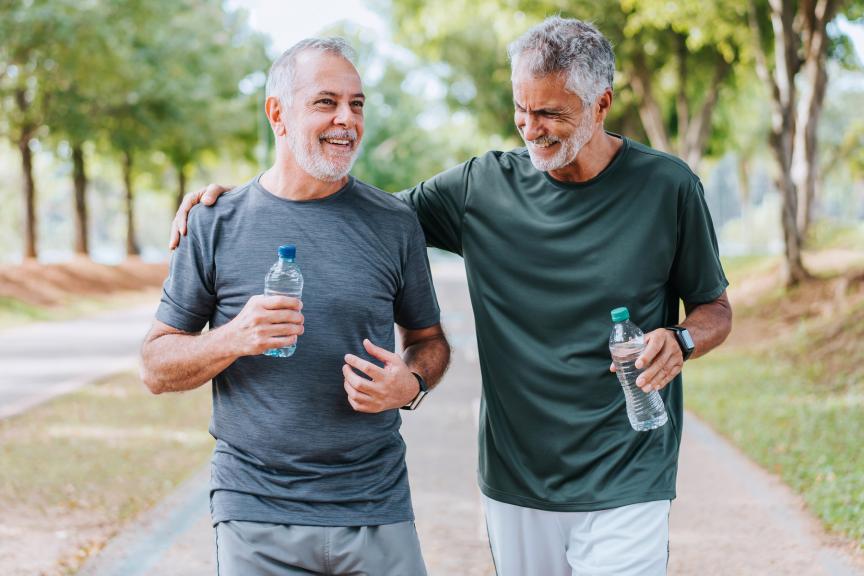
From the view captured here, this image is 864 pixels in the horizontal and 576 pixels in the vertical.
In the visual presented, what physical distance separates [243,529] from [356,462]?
0.35m

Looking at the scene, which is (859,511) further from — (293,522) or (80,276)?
(80,276)

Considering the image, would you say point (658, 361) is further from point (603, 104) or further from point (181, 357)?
point (181, 357)

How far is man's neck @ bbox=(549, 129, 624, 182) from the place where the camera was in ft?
11.1

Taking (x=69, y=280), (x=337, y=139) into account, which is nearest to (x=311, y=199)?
(x=337, y=139)

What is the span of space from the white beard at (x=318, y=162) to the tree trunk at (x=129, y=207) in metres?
34.8

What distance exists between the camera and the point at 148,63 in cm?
3117

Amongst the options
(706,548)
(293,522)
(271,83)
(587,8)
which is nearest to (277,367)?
(293,522)

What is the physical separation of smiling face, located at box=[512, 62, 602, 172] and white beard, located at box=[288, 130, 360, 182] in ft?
1.81

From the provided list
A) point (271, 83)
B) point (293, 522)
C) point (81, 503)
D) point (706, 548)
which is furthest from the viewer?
point (81, 503)

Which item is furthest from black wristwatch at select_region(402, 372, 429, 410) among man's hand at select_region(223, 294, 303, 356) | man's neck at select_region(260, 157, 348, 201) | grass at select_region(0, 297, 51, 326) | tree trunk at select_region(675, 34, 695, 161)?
tree trunk at select_region(675, 34, 695, 161)

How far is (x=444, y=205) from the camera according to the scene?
3711mm

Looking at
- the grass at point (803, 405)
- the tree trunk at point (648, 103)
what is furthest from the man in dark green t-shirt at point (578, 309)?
the tree trunk at point (648, 103)

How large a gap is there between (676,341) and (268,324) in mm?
1213

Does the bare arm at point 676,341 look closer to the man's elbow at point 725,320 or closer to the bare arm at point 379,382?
the man's elbow at point 725,320
